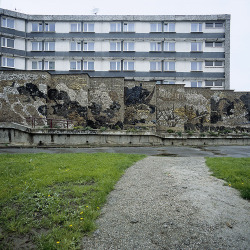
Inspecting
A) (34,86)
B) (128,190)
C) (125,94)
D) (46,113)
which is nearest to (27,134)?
(46,113)

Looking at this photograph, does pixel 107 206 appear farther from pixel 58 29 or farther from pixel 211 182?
pixel 58 29

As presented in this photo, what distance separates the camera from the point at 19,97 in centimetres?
2088

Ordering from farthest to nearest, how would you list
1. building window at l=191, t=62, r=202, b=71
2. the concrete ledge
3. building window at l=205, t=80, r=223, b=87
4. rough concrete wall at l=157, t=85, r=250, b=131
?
building window at l=191, t=62, r=202, b=71
building window at l=205, t=80, r=223, b=87
rough concrete wall at l=157, t=85, r=250, b=131
the concrete ledge

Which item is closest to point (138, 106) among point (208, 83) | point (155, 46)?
point (155, 46)

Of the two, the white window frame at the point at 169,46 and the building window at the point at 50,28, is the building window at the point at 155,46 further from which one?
the building window at the point at 50,28

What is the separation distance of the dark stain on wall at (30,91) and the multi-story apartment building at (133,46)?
43.6ft

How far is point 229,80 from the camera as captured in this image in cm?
3353

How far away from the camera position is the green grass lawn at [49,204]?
3.03 metres

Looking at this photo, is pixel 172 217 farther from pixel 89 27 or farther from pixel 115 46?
pixel 89 27

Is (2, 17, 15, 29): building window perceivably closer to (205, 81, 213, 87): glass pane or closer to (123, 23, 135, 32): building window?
(123, 23, 135, 32): building window

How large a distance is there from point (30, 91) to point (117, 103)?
980 cm

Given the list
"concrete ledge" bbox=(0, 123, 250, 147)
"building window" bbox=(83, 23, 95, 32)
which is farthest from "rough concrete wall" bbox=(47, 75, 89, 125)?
"building window" bbox=(83, 23, 95, 32)

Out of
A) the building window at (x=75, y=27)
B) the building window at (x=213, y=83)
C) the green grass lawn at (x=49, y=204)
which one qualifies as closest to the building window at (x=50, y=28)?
the building window at (x=75, y=27)

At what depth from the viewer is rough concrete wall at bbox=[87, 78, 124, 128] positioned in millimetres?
23188
